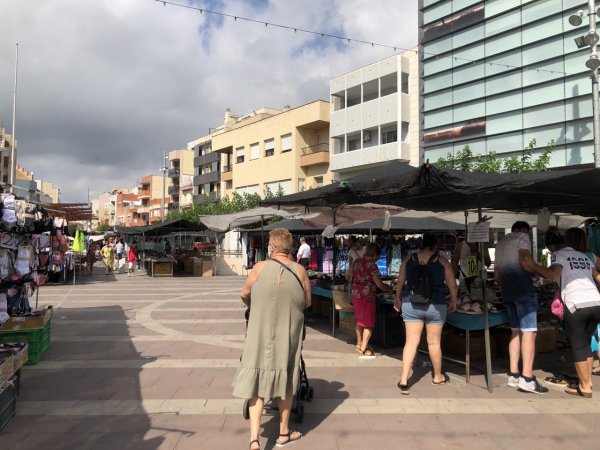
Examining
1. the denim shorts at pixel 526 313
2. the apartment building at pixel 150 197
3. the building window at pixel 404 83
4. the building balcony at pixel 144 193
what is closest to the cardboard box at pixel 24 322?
the denim shorts at pixel 526 313

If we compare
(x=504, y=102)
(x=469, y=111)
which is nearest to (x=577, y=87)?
(x=504, y=102)

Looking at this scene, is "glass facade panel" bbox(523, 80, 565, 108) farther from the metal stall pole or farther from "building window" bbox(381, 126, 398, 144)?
the metal stall pole

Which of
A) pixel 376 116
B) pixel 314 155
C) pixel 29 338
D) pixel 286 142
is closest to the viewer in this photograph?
pixel 29 338

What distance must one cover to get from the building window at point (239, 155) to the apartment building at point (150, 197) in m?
41.0

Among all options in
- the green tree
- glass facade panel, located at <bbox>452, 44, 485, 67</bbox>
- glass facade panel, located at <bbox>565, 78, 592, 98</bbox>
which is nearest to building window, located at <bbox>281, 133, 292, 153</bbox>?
glass facade panel, located at <bbox>452, 44, 485, 67</bbox>

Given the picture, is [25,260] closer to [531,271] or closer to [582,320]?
[531,271]

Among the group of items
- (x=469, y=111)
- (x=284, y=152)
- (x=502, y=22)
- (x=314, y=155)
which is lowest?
(x=314, y=155)

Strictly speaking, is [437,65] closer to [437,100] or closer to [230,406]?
[437,100]

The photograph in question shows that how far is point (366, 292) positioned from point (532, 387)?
2364mm

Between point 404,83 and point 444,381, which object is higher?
point 404,83

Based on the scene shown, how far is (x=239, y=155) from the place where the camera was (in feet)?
144

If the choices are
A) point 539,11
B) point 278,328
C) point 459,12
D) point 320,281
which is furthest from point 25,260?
point 459,12

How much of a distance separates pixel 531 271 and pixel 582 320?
0.68 metres

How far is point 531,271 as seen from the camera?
505 centimetres
